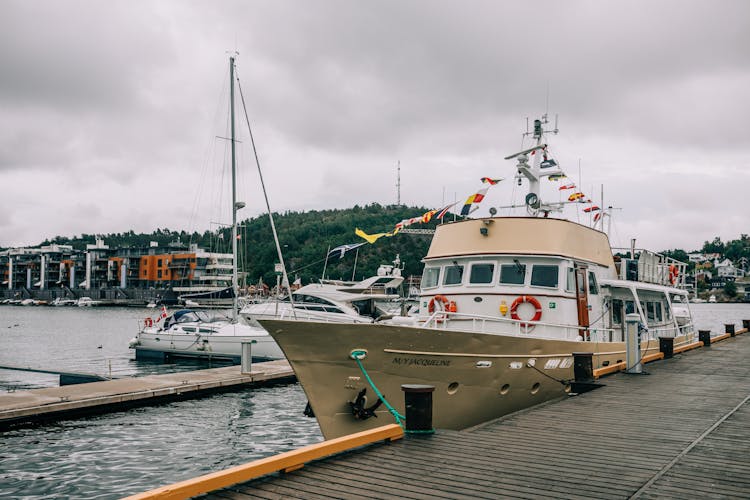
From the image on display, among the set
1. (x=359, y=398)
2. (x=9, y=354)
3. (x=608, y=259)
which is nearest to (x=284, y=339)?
(x=359, y=398)

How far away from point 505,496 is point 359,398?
222 inches

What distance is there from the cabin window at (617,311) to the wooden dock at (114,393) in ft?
37.0

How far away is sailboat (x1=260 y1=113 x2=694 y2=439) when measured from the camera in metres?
11.3

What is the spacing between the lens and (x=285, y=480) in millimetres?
6398

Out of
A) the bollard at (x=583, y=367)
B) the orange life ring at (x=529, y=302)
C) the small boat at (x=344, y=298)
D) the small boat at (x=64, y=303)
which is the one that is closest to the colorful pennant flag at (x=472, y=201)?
the orange life ring at (x=529, y=302)

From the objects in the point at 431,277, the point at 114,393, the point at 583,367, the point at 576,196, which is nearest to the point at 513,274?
the point at 431,277

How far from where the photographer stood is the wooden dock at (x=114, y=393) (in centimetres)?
1527

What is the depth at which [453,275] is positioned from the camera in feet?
51.2

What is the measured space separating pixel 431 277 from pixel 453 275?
73 centimetres

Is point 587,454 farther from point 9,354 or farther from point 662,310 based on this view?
point 9,354

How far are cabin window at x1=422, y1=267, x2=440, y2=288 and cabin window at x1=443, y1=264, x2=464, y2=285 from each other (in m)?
0.33

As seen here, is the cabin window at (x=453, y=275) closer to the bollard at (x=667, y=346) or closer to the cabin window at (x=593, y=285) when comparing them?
the cabin window at (x=593, y=285)

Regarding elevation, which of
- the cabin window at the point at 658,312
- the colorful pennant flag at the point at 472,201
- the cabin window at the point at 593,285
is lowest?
the cabin window at the point at 658,312

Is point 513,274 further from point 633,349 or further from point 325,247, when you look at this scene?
point 325,247
